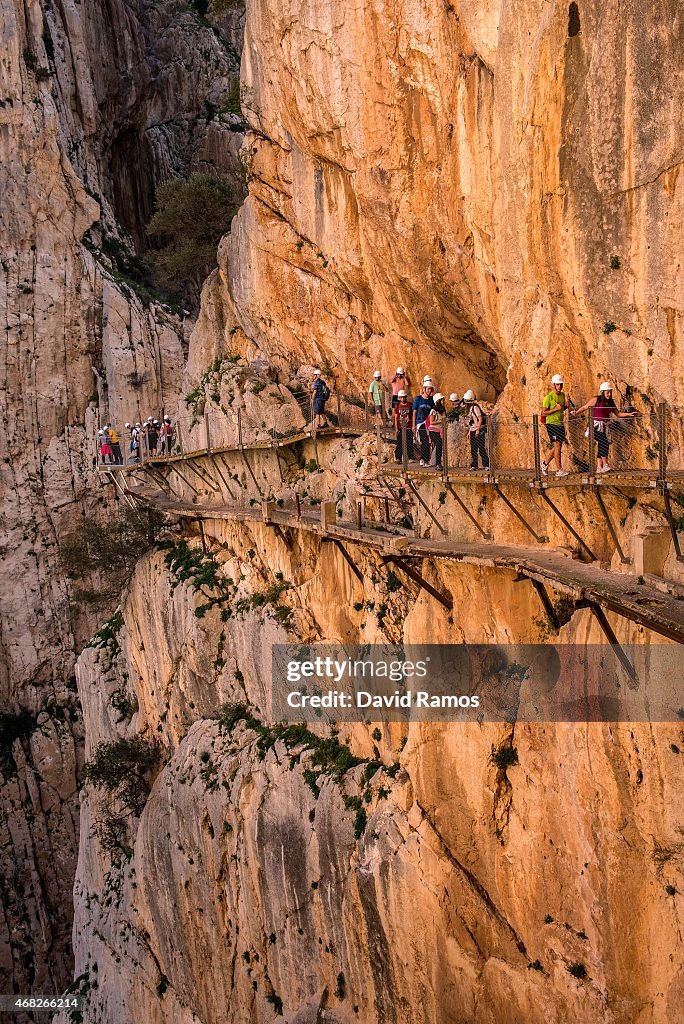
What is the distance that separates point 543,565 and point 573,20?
7982 millimetres

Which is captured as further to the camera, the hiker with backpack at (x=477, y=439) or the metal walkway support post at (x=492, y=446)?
the hiker with backpack at (x=477, y=439)

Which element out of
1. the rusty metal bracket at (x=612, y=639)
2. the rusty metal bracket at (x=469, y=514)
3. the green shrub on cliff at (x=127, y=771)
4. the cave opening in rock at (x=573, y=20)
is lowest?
the green shrub on cliff at (x=127, y=771)

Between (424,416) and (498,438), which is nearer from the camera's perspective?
(498,438)

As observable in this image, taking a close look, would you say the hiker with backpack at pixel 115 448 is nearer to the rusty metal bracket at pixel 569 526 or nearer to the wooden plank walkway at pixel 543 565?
the wooden plank walkway at pixel 543 565

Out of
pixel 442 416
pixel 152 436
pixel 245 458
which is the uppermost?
pixel 152 436

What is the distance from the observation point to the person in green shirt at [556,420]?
14.3 metres

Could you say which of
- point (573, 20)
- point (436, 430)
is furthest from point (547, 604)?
point (573, 20)

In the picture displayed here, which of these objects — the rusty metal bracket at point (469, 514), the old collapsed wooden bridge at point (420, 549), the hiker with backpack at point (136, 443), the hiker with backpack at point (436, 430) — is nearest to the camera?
the old collapsed wooden bridge at point (420, 549)

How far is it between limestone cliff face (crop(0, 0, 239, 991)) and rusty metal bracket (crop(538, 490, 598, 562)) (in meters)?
27.2

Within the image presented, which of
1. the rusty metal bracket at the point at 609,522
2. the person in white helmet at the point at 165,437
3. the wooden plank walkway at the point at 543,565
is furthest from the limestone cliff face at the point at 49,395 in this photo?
the rusty metal bracket at the point at 609,522

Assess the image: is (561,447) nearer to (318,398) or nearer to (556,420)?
(556,420)

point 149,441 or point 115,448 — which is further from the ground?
point 115,448

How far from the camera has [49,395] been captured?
39.5 metres

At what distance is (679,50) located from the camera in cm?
1269
